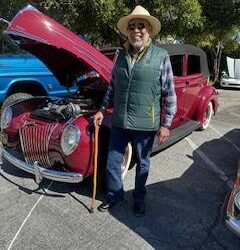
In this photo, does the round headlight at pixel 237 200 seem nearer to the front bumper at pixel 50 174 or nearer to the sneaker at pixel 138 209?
the sneaker at pixel 138 209

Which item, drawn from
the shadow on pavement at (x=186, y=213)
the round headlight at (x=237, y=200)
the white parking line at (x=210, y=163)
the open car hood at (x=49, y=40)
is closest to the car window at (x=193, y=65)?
the white parking line at (x=210, y=163)

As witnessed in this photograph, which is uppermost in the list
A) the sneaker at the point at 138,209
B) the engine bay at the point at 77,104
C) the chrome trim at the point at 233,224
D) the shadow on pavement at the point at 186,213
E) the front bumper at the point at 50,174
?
the engine bay at the point at 77,104

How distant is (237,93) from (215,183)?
8634 millimetres

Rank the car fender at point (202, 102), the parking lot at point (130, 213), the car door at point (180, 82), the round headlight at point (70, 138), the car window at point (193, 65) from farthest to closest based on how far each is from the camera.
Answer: the car fender at point (202, 102) < the car window at point (193, 65) < the car door at point (180, 82) < the round headlight at point (70, 138) < the parking lot at point (130, 213)

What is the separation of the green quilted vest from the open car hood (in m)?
0.79

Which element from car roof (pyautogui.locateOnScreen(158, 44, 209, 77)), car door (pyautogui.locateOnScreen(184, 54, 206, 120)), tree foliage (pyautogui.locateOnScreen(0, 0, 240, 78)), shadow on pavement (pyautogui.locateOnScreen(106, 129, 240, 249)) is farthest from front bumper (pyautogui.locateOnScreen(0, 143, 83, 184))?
tree foliage (pyautogui.locateOnScreen(0, 0, 240, 78))

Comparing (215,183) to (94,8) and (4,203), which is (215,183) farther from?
(94,8)

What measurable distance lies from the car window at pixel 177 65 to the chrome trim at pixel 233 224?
126 inches

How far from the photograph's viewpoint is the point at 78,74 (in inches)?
216

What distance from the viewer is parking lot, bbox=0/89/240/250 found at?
3711 millimetres

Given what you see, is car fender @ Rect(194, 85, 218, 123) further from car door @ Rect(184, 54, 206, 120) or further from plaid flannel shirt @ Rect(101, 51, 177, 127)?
plaid flannel shirt @ Rect(101, 51, 177, 127)

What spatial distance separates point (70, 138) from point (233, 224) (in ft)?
6.08

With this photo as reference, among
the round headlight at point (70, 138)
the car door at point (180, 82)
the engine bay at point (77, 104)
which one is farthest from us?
the car door at point (180, 82)

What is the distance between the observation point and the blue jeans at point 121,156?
4.00 metres
